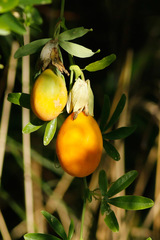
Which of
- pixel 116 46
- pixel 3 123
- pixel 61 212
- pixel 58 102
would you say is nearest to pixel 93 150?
pixel 58 102

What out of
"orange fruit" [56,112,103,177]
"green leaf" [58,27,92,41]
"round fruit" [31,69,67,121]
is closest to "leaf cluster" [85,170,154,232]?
"orange fruit" [56,112,103,177]

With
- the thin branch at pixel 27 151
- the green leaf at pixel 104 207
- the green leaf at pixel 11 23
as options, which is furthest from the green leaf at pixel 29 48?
the thin branch at pixel 27 151

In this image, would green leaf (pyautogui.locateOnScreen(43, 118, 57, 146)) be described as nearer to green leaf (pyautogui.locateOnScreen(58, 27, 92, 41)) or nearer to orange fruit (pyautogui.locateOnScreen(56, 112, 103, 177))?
orange fruit (pyautogui.locateOnScreen(56, 112, 103, 177))

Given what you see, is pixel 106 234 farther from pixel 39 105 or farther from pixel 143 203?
pixel 39 105

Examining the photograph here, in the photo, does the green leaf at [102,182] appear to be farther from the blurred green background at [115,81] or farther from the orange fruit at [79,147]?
the blurred green background at [115,81]

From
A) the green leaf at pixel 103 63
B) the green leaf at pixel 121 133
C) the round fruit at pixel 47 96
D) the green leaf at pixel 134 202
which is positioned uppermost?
the green leaf at pixel 103 63
